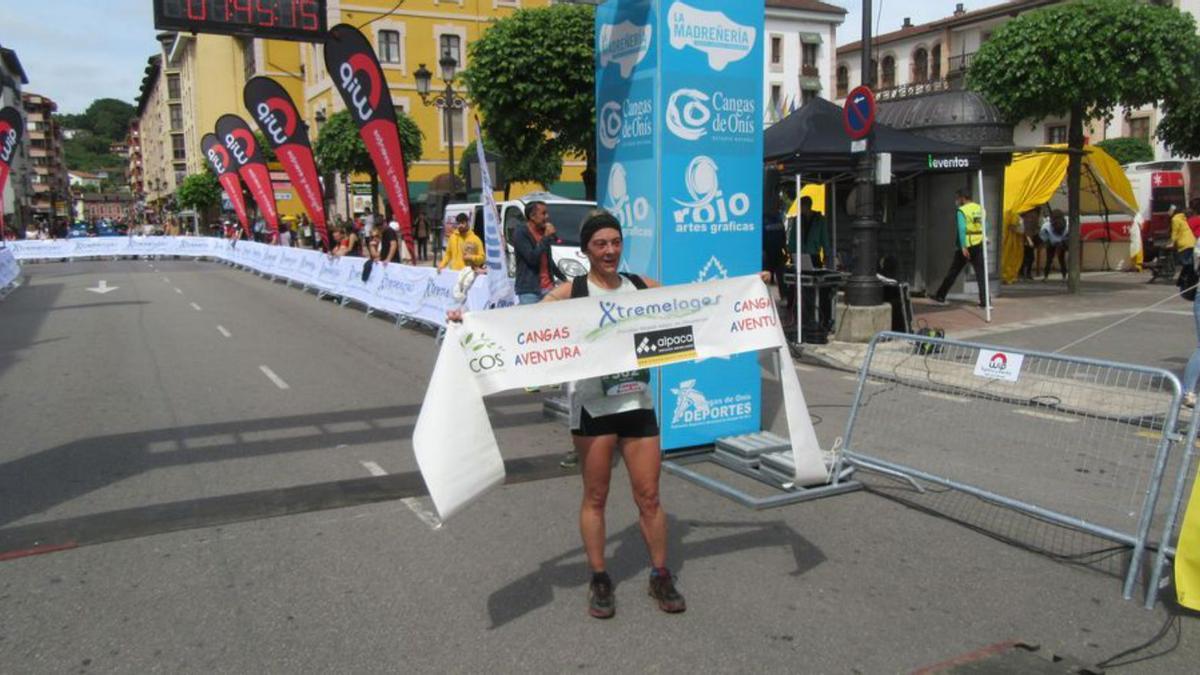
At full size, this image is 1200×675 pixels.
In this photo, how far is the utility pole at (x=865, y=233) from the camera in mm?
11469

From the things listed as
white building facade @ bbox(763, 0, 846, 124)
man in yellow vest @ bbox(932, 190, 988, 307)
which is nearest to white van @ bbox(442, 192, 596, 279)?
man in yellow vest @ bbox(932, 190, 988, 307)

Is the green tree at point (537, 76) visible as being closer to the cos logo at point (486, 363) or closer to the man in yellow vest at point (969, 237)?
the man in yellow vest at point (969, 237)

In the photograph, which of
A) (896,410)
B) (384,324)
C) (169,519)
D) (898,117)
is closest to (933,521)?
(896,410)

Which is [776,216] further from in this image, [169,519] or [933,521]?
[169,519]

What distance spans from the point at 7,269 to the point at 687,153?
23486 mm

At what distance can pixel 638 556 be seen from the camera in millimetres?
4645

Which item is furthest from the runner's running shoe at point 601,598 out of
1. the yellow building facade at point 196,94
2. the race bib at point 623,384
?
the yellow building facade at point 196,94

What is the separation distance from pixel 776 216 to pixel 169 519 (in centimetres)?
971

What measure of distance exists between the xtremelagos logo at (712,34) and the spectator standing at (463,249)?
725 cm

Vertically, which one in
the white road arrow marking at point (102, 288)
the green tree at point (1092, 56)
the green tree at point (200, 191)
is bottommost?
the white road arrow marking at point (102, 288)

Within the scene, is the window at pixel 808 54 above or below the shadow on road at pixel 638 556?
above

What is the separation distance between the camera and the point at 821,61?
61812 mm

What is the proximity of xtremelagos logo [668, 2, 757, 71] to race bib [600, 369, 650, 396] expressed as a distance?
300cm

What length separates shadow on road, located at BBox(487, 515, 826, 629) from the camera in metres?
4.14
